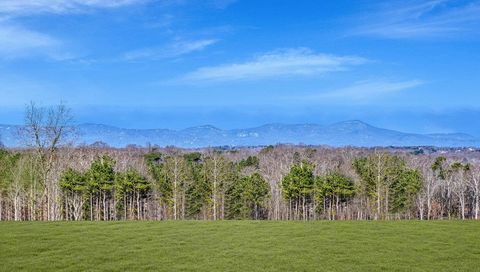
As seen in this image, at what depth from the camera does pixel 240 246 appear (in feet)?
48.7

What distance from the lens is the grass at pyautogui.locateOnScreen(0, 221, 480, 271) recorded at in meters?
12.2

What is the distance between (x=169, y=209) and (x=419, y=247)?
33110 millimetres

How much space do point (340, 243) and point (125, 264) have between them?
Answer: 22.5ft

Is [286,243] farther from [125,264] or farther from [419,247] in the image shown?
[125,264]

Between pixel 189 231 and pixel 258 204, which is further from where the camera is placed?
pixel 258 204

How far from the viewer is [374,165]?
43500mm

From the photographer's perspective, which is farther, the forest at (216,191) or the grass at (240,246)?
the forest at (216,191)

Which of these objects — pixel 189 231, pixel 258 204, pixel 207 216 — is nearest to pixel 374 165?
pixel 258 204

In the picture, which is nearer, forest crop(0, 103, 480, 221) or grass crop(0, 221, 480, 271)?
grass crop(0, 221, 480, 271)

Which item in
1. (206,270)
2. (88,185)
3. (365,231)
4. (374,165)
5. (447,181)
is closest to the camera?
(206,270)

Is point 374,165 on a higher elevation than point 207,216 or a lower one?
higher

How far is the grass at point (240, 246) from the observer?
480 inches

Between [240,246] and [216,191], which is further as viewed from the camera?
[216,191]

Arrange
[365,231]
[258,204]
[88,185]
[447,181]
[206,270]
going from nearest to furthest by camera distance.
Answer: [206,270], [365,231], [88,185], [258,204], [447,181]
